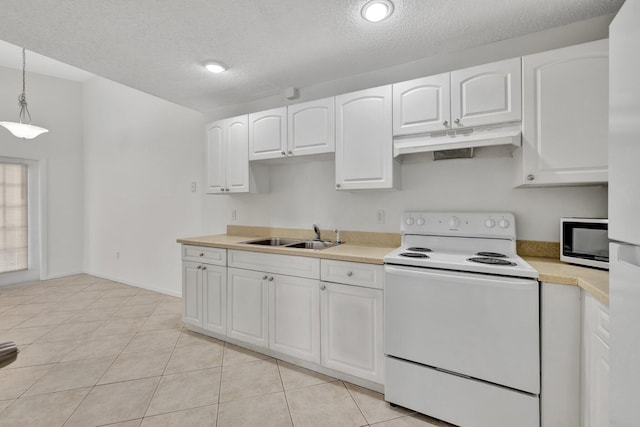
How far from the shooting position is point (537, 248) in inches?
76.0

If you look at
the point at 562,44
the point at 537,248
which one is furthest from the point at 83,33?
the point at 537,248

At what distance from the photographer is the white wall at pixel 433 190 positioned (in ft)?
6.21

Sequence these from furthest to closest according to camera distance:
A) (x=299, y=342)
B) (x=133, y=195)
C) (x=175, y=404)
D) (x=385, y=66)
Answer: (x=133, y=195) < (x=385, y=66) < (x=299, y=342) < (x=175, y=404)

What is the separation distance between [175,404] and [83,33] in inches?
99.2

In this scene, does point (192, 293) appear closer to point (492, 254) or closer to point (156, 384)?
point (156, 384)

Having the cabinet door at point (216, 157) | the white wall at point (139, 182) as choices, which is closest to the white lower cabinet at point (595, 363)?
the cabinet door at point (216, 157)

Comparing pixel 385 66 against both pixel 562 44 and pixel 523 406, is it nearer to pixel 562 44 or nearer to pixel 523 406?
pixel 562 44

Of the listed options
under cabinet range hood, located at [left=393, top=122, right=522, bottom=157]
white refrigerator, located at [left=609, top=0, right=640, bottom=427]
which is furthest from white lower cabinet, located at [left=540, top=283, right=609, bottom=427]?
under cabinet range hood, located at [left=393, top=122, right=522, bottom=157]

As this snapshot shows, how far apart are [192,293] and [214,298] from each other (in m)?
0.31

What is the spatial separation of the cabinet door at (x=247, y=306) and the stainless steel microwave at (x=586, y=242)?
2023 millimetres

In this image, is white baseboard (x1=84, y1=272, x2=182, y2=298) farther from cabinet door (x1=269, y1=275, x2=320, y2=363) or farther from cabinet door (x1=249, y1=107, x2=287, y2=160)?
cabinet door (x1=249, y1=107, x2=287, y2=160)

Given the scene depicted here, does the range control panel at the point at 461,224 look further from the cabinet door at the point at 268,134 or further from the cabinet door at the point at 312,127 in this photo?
the cabinet door at the point at 268,134

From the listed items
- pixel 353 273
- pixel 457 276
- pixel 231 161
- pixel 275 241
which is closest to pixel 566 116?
pixel 457 276

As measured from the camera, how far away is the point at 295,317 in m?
2.19
